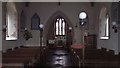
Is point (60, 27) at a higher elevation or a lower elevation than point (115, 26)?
higher

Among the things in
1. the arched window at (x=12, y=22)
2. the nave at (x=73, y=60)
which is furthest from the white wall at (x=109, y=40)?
the arched window at (x=12, y=22)

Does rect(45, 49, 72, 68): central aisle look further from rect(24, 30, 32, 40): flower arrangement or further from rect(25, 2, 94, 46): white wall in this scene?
rect(25, 2, 94, 46): white wall

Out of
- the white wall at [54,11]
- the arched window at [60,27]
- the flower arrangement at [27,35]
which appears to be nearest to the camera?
the flower arrangement at [27,35]

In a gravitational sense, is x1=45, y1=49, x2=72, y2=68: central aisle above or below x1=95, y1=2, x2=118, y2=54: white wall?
below

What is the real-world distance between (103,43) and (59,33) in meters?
9.54

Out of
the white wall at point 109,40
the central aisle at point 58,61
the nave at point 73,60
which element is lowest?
the central aisle at point 58,61

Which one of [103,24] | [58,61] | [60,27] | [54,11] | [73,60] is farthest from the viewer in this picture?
[60,27]

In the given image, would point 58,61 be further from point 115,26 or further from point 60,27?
point 60,27

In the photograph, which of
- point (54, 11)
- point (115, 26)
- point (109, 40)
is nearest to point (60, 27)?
point (54, 11)

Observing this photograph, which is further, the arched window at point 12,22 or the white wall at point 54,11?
the white wall at point 54,11

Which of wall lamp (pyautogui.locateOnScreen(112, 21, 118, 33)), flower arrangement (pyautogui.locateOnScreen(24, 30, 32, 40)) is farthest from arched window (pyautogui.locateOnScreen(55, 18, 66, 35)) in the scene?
wall lamp (pyautogui.locateOnScreen(112, 21, 118, 33))

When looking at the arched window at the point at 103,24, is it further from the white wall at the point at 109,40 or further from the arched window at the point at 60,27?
the arched window at the point at 60,27

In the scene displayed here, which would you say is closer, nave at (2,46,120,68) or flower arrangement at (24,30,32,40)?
nave at (2,46,120,68)

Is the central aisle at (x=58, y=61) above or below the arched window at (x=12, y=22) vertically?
below
